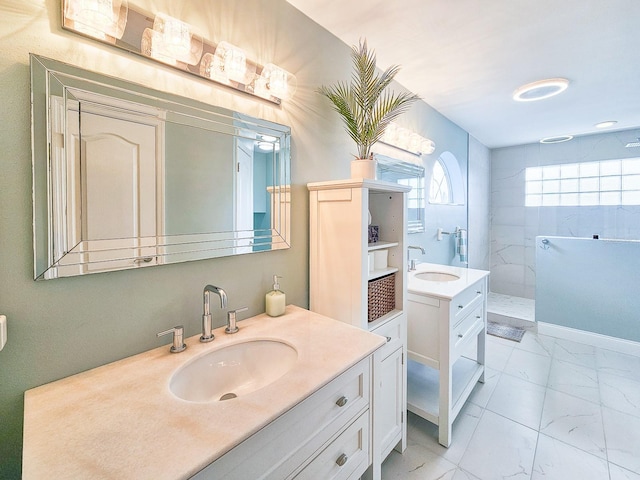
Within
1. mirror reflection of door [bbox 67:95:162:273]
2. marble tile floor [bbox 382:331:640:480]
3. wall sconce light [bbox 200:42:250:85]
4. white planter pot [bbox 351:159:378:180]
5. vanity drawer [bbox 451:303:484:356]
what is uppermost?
wall sconce light [bbox 200:42:250:85]

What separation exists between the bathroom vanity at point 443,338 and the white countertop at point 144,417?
844 mm

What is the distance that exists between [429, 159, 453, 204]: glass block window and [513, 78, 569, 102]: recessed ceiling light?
0.85 metres

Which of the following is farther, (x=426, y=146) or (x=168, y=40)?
(x=426, y=146)

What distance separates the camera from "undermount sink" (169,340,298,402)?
0.94 meters

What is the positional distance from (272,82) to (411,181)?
1.55 m

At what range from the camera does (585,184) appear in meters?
3.90

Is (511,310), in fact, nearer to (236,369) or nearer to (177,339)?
(236,369)

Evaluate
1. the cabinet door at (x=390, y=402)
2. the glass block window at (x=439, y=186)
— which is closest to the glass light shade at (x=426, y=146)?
the glass block window at (x=439, y=186)

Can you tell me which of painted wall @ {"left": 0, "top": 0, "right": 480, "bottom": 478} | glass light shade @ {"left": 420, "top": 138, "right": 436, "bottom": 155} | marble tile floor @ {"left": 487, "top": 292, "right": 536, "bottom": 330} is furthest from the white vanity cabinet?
marble tile floor @ {"left": 487, "top": 292, "right": 536, "bottom": 330}

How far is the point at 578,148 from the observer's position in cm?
390

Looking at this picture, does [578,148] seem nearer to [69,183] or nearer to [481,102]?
[481,102]

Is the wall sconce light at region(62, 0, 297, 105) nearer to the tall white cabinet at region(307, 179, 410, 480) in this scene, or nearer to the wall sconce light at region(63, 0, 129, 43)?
the wall sconce light at region(63, 0, 129, 43)

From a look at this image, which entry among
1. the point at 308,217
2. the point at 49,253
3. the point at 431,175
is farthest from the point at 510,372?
the point at 49,253

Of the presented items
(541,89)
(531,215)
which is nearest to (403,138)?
(541,89)
